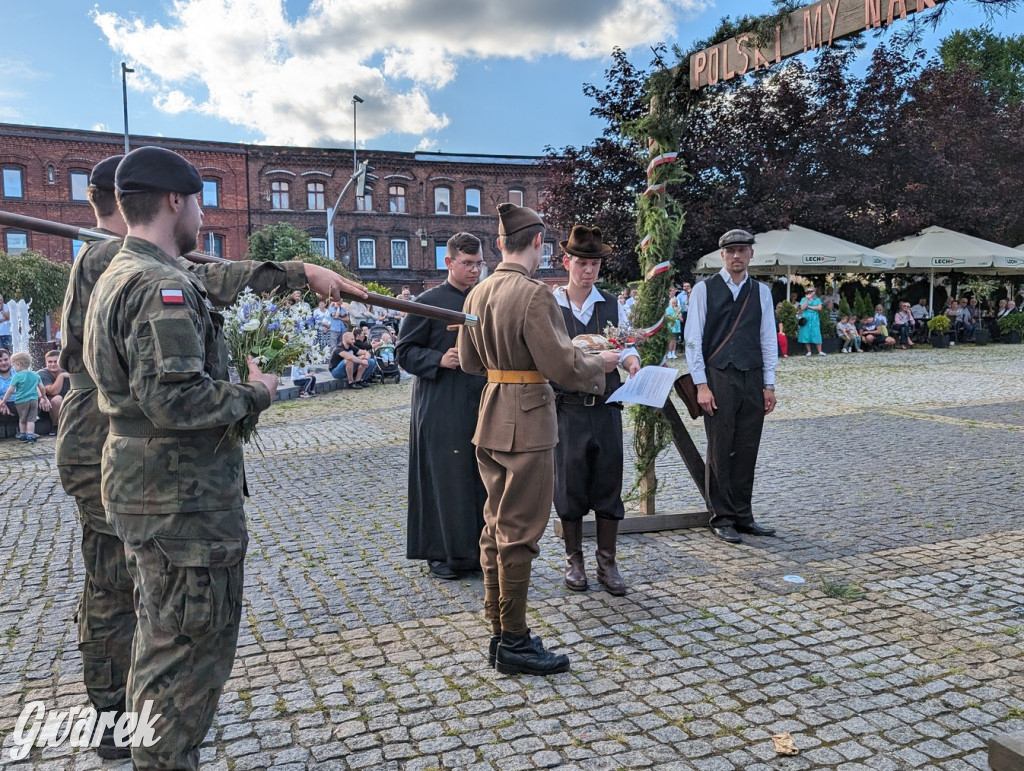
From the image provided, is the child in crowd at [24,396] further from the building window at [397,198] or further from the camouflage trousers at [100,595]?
the building window at [397,198]

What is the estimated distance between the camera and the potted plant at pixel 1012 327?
83.2 feet

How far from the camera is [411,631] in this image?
14.1 ft

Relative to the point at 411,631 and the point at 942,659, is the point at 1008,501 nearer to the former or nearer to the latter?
the point at 942,659

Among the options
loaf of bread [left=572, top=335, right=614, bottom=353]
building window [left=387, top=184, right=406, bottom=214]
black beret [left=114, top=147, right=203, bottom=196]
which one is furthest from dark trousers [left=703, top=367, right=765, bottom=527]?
building window [left=387, top=184, right=406, bottom=214]

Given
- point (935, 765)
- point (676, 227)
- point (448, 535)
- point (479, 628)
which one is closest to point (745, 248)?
point (676, 227)

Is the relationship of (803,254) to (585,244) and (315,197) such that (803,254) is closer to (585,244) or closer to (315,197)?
(585,244)

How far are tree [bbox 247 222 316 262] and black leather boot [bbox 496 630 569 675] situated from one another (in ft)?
133

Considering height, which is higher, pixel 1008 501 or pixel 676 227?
pixel 676 227

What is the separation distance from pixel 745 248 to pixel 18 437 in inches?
415

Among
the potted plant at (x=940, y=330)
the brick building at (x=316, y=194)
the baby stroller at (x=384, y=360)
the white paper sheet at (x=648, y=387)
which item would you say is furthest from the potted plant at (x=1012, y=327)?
the white paper sheet at (x=648, y=387)

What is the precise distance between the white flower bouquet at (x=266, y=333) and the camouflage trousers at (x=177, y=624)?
0.36m

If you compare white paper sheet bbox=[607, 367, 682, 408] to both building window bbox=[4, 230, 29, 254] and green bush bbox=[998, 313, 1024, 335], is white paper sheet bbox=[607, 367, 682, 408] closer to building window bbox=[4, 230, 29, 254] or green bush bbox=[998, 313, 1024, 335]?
green bush bbox=[998, 313, 1024, 335]

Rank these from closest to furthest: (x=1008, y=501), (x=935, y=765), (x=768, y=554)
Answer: (x=935, y=765) → (x=768, y=554) → (x=1008, y=501)

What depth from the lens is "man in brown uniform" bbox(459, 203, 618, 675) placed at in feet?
12.0
